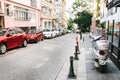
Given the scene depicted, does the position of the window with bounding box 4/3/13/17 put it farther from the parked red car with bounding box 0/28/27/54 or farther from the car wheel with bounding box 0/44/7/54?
the car wheel with bounding box 0/44/7/54

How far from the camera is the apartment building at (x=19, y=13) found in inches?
906

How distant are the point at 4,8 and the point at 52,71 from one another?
651 inches

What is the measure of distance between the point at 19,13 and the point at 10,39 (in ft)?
47.7

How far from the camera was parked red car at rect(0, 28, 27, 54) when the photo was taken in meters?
13.3

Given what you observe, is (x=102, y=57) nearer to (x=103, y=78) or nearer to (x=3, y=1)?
(x=103, y=78)

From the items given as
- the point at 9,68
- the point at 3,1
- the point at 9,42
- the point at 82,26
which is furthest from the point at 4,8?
the point at 82,26

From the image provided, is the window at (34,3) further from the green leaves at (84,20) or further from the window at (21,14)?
the green leaves at (84,20)

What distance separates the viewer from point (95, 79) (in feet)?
23.5

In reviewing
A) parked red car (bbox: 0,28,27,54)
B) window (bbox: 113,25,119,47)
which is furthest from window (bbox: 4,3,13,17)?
window (bbox: 113,25,119,47)

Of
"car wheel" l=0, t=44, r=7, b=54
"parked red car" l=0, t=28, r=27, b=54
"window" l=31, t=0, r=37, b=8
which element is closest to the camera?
"car wheel" l=0, t=44, r=7, b=54

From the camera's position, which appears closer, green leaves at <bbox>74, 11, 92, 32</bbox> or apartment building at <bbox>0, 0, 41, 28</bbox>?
apartment building at <bbox>0, 0, 41, 28</bbox>

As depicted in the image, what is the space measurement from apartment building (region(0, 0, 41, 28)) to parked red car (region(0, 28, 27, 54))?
6590 millimetres

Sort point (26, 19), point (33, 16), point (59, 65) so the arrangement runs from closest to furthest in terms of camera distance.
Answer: point (59, 65)
point (26, 19)
point (33, 16)

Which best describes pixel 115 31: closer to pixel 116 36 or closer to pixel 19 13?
pixel 116 36
